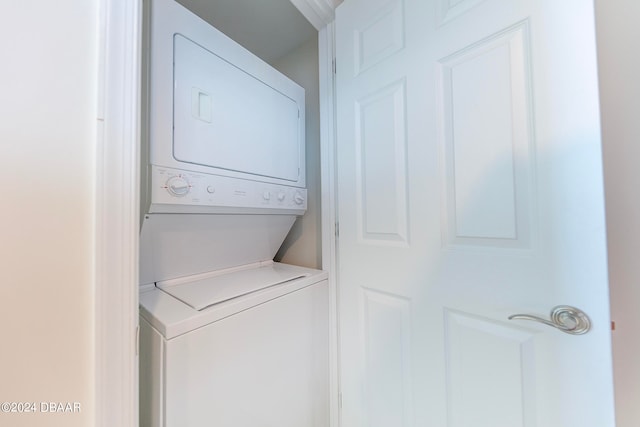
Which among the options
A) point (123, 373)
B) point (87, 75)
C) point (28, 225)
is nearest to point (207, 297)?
point (123, 373)

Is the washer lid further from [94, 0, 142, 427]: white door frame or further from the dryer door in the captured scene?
the dryer door

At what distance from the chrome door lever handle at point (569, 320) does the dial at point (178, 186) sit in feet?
4.24

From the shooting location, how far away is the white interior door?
63 cm

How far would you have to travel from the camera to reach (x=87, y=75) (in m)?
0.51

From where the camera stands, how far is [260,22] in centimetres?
150

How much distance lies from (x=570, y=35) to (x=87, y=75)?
4.06 feet

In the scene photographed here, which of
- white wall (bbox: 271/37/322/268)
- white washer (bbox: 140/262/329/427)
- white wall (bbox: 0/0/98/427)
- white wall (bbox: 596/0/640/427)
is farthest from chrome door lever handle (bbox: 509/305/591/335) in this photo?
white wall (bbox: 0/0/98/427)

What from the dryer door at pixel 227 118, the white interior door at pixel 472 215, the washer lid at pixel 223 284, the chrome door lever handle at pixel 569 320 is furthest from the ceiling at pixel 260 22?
the chrome door lever handle at pixel 569 320

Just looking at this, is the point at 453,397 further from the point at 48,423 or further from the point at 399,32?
the point at 399,32

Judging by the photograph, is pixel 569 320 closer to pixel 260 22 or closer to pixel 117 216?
pixel 117 216

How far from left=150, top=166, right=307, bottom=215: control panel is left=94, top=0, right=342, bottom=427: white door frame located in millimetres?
325

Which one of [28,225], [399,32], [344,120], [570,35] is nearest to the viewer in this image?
[28,225]

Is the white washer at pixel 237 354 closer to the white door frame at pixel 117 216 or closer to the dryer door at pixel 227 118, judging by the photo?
the white door frame at pixel 117 216

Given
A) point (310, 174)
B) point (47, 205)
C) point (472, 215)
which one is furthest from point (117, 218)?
Answer: point (310, 174)
